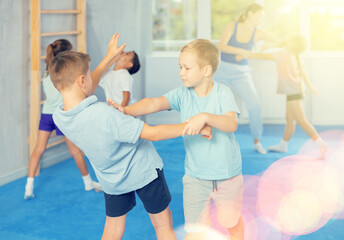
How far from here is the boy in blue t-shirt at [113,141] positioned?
1725 mm

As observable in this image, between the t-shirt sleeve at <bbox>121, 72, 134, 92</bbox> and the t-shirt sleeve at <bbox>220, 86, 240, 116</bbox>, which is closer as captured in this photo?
the t-shirt sleeve at <bbox>220, 86, 240, 116</bbox>

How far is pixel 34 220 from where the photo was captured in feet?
9.45

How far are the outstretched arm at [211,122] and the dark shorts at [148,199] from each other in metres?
0.36

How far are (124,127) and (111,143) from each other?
98mm

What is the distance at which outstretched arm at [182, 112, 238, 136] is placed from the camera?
169 centimetres

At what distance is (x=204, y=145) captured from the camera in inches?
76.9

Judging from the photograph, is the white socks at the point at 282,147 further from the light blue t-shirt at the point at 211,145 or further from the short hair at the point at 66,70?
the short hair at the point at 66,70

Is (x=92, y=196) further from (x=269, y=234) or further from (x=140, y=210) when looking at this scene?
(x=269, y=234)

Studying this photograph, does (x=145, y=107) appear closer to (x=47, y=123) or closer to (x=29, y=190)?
(x=47, y=123)

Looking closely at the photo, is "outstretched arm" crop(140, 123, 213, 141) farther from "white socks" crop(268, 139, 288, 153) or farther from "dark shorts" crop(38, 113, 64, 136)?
"white socks" crop(268, 139, 288, 153)

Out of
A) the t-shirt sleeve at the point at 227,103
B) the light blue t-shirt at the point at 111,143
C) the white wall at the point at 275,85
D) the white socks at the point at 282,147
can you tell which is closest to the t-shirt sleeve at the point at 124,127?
the light blue t-shirt at the point at 111,143

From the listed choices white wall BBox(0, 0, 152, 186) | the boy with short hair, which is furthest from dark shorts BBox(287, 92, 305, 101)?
white wall BBox(0, 0, 152, 186)

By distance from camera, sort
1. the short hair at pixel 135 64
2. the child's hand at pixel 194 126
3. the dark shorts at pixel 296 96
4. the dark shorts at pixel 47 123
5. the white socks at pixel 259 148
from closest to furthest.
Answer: the child's hand at pixel 194 126, the dark shorts at pixel 47 123, the short hair at pixel 135 64, the dark shorts at pixel 296 96, the white socks at pixel 259 148

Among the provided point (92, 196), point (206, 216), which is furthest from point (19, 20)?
point (206, 216)
